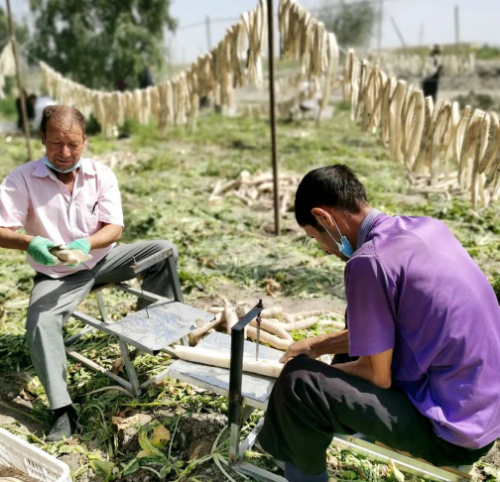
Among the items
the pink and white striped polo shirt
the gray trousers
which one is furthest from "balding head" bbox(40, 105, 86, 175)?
the gray trousers

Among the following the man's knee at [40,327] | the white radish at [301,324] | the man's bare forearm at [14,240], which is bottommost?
the white radish at [301,324]

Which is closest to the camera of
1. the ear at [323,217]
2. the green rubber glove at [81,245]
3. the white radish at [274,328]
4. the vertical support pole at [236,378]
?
the ear at [323,217]

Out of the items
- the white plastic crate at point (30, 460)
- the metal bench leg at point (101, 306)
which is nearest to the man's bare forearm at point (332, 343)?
the white plastic crate at point (30, 460)

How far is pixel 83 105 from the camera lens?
822 centimetres

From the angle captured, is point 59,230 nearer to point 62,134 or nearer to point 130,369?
point 62,134

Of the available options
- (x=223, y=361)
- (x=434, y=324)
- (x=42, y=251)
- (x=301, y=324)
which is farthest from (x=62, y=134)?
(x=434, y=324)

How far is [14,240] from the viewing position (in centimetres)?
326

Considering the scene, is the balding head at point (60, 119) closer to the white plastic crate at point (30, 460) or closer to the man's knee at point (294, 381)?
the white plastic crate at point (30, 460)

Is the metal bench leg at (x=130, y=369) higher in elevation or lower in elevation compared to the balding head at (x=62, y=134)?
lower

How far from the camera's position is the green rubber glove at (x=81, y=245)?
3334mm

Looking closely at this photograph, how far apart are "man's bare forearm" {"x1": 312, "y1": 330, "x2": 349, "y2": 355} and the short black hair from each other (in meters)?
0.63

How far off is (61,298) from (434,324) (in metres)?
2.34

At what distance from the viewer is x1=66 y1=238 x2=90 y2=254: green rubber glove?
3334mm

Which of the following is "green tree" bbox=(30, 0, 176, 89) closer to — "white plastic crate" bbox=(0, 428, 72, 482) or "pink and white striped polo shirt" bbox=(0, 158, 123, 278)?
"pink and white striped polo shirt" bbox=(0, 158, 123, 278)
